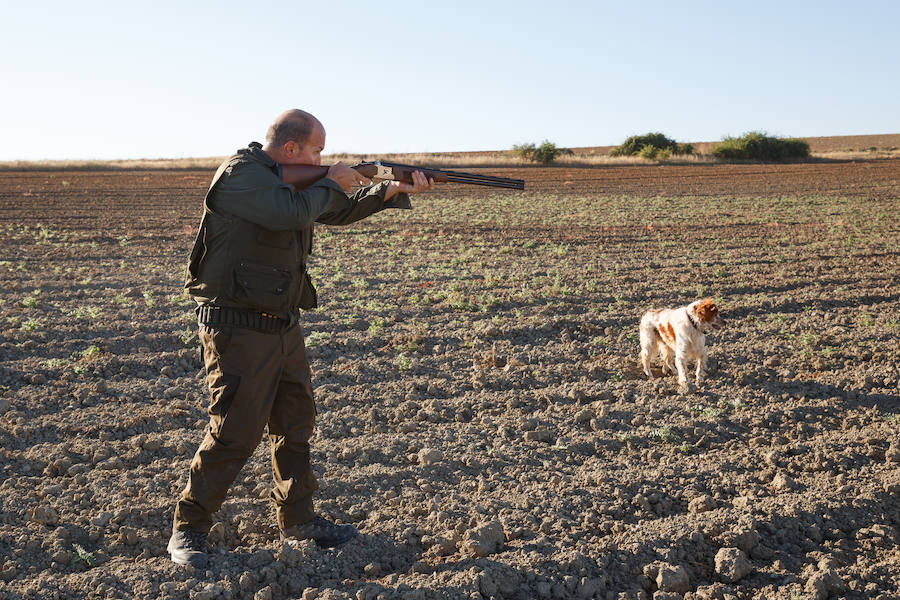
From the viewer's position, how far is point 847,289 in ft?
37.1

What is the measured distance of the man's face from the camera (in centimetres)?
382

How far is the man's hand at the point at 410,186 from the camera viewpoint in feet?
13.9

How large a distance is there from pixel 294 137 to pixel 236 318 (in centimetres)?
96

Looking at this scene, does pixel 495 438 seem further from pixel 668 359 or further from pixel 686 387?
pixel 668 359

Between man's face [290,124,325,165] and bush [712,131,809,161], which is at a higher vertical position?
bush [712,131,809,161]

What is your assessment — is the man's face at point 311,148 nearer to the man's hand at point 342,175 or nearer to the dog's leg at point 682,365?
the man's hand at point 342,175

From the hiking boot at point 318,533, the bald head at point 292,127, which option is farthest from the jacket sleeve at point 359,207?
the hiking boot at point 318,533

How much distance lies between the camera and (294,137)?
12.4 feet

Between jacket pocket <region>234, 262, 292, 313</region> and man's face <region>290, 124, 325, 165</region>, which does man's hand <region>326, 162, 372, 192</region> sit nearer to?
man's face <region>290, 124, 325, 165</region>

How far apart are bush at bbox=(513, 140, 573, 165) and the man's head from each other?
52.0 metres

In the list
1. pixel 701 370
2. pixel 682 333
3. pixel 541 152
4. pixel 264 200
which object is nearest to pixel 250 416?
pixel 264 200

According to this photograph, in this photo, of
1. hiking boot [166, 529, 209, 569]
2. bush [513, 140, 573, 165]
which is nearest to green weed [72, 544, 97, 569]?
hiking boot [166, 529, 209, 569]

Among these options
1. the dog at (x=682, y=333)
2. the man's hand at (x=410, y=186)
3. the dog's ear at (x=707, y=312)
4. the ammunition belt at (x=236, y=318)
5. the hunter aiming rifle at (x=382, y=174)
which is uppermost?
the hunter aiming rifle at (x=382, y=174)

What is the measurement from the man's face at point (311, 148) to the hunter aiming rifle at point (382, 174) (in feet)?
0.15
